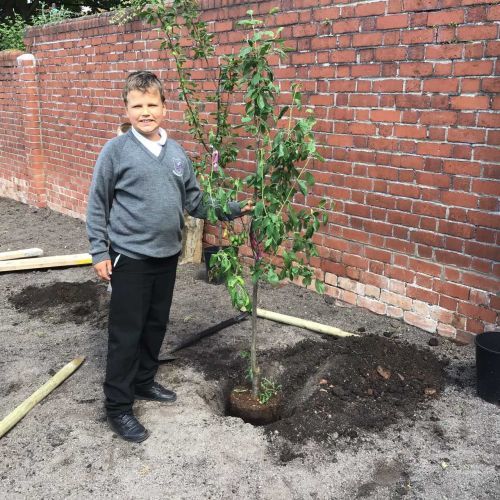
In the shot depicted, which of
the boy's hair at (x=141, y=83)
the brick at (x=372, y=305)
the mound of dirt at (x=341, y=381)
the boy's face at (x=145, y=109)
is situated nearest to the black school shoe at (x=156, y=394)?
the mound of dirt at (x=341, y=381)

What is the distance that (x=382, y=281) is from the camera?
462 cm

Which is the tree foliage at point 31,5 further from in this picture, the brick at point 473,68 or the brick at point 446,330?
the brick at point 446,330

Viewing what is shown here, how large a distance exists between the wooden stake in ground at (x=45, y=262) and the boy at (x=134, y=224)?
11.3ft

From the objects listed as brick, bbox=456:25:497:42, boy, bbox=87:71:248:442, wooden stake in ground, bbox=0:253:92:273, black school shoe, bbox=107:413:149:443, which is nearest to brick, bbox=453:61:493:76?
brick, bbox=456:25:497:42

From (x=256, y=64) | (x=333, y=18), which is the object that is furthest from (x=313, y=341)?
(x=333, y=18)

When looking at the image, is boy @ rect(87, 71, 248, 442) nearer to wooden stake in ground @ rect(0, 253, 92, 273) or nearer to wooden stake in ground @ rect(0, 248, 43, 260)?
wooden stake in ground @ rect(0, 253, 92, 273)

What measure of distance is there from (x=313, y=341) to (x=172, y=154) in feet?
6.08

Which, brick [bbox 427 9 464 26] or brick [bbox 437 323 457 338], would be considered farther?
brick [bbox 437 323 457 338]

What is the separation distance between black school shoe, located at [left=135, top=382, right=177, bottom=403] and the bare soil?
0.20 feet

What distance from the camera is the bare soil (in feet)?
9.03

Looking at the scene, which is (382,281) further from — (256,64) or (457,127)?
(256,64)

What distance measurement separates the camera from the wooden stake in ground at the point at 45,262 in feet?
20.5

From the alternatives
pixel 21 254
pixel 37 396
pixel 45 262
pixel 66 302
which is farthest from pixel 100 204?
pixel 21 254

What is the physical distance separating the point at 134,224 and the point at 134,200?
125 mm
